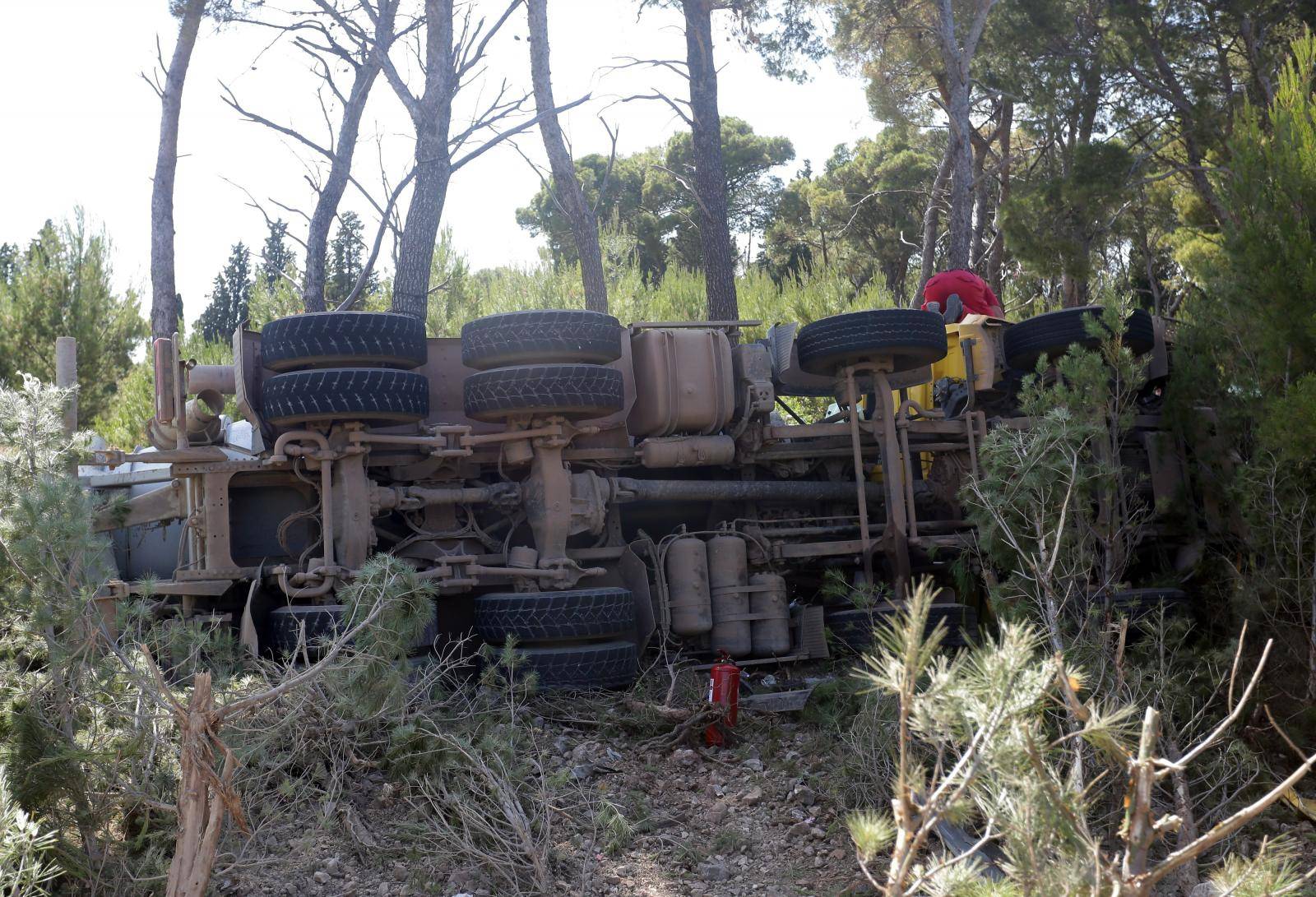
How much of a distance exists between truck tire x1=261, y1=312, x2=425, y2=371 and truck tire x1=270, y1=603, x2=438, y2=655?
119 centimetres

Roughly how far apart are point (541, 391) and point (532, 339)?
29 cm

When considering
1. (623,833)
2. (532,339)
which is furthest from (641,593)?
(623,833)

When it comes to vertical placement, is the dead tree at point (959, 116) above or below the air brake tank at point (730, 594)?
above

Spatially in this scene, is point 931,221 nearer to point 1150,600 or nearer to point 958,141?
point 958,141

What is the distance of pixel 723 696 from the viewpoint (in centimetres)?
574

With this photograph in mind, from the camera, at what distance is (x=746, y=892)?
431 cm

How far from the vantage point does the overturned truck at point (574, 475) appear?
6.13 metres

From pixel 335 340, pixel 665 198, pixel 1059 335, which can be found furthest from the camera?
pixel 665 198

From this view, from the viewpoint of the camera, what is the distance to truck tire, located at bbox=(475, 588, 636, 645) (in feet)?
19.7

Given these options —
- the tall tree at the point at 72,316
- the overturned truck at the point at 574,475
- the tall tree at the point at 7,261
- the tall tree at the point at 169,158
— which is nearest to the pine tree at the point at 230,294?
the tall tree at the point at 7,261

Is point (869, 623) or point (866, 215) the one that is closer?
point (869, 623)

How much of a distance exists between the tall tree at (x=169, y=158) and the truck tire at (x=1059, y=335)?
31.1ft

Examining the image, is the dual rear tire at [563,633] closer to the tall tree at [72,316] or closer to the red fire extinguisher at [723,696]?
the red fire extinguisher at [723,696]

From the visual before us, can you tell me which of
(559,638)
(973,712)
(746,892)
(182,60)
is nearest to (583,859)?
(746,892)
